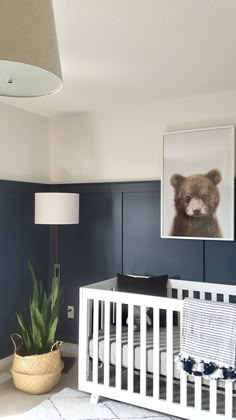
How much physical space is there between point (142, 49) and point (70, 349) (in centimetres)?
276

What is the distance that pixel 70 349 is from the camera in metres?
3.69

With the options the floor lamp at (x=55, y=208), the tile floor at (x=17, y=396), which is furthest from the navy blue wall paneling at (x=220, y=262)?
the tile floor at (x=17, y=396)

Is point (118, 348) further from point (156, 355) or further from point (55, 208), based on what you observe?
point (55, 208)

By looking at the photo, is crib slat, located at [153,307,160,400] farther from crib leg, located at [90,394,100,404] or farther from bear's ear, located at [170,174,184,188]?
bear's ear, located at [170,174,184,188]

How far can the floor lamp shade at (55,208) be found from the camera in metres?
3.18

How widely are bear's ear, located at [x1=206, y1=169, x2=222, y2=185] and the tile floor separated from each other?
193 cm

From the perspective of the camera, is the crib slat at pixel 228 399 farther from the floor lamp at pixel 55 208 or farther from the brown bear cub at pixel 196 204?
the floor lamp at pixel 55 208

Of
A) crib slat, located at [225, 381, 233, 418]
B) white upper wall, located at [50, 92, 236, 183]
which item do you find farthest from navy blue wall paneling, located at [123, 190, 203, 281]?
crib slat, located at [225, 381, 233, 418]

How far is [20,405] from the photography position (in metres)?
2.66

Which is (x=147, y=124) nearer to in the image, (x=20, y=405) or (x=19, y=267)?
(x=19, y=267)

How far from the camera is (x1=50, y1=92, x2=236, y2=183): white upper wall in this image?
3191mm

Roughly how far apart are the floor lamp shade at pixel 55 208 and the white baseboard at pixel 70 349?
1286 mm

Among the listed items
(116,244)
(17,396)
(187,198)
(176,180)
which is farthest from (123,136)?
(17,396)

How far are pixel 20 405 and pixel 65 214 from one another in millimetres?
1446
